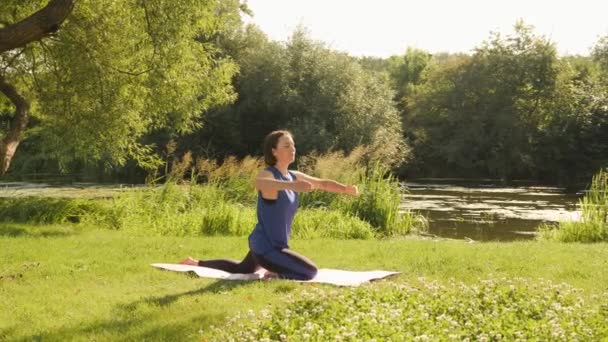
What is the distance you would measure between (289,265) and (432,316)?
221cm

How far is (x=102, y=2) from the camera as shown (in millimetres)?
12641

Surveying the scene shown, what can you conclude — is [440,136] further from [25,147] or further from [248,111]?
[25,147]

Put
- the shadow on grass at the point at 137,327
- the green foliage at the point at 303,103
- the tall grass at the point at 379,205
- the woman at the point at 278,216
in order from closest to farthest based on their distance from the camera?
the shadow on grass at the point at 137,327 < the woman at the point at 278,216 < the tall grass at the point at 379,205 < the green foliage at the point at 303,103

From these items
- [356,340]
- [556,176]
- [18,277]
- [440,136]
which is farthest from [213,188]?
[440,136]

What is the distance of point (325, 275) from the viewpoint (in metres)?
7.28

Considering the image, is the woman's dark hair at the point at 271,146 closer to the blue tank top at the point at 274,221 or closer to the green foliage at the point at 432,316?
the blue tank top at the point at 274,221

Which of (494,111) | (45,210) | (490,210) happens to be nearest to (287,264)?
(45,210)

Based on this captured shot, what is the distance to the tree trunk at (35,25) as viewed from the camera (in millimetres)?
6574

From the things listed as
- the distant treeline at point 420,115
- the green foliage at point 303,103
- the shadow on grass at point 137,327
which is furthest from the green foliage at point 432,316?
the green foliage at point 303,103

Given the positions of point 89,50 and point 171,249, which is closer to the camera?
point 171,249

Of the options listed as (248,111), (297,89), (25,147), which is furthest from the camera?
(25,147)

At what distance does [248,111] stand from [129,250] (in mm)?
26815

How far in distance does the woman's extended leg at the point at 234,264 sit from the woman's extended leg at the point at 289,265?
1.02 feet

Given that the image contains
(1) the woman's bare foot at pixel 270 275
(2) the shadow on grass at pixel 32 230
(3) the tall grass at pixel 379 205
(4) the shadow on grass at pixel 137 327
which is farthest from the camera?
(3) the tall grass at pixel 379 205
